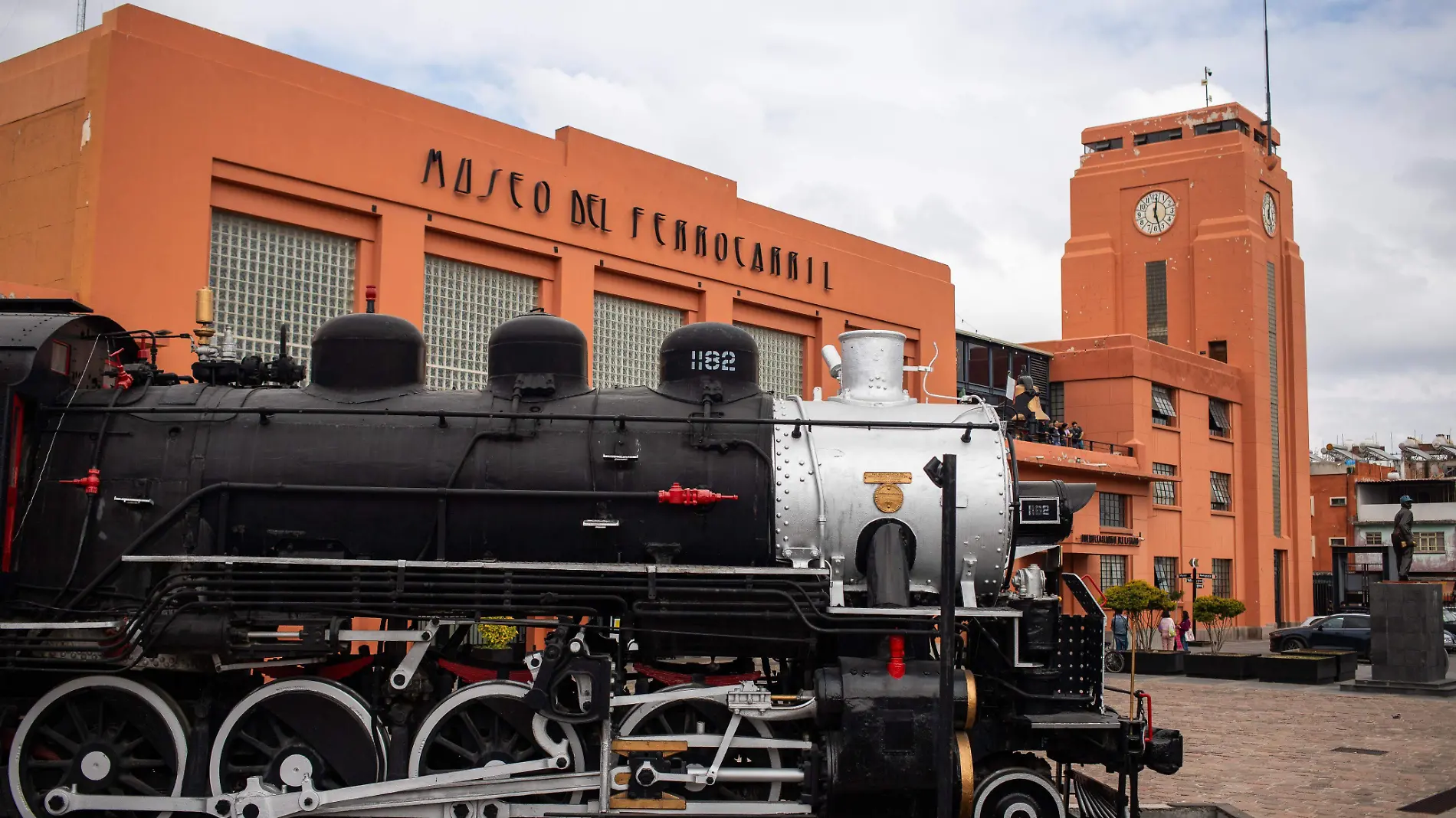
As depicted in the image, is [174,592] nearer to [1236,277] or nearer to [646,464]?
[646,464]

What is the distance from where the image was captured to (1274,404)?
45531mm

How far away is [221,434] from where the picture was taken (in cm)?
888

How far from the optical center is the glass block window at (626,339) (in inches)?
795

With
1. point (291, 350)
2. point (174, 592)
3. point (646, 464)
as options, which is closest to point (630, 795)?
point (646, 464)

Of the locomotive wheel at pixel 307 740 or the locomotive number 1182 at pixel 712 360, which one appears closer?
the locomotive wheel at pixel 307 740

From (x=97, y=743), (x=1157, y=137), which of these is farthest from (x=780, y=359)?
(x=1157, y=137)

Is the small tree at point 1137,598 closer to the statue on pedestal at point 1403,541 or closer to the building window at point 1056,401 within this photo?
the statue on pedestal at point 1403,541

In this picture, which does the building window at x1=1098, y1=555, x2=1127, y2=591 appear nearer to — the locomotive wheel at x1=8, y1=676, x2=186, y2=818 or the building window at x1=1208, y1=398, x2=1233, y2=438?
Result: the building window at x1=1208, y1=398, x2=1233, y2=438

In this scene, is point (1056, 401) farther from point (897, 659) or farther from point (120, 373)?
point (120, 373)

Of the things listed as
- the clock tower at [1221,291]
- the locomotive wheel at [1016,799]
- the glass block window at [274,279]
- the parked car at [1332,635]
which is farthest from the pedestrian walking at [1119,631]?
the locomotive wheel at [1016,799]

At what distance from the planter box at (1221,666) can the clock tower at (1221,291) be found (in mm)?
15595

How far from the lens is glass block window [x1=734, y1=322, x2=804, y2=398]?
908 inches

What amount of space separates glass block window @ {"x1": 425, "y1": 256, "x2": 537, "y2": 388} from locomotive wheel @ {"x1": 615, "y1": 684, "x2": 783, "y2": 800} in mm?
10068

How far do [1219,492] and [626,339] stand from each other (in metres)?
29.9
